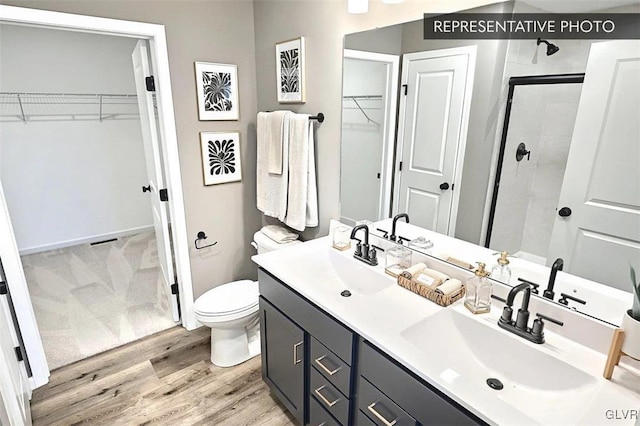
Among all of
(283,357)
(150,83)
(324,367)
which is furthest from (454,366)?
(150,83)

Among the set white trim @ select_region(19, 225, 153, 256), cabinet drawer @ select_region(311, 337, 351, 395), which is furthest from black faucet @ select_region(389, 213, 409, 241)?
white trim @ select_region(19, 225, 153, 256)

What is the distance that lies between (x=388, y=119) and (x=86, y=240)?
4.07 m

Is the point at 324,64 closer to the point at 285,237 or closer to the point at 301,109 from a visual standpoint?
the point at 301,109

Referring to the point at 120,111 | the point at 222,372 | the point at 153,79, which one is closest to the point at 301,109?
the point at 153,79

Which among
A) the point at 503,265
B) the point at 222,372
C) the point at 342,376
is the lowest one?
the point at 222,372

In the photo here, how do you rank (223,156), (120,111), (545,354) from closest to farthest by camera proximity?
(545,354) < (223,156) < (120,111)

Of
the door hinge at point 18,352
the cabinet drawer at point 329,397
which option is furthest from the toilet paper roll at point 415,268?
the door hinge at point 18,352

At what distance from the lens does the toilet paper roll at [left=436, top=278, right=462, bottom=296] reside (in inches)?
53.9

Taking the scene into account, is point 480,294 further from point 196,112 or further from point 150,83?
point 150,83

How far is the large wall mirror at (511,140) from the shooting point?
3.51ft

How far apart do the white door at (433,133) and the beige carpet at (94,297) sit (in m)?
2.16

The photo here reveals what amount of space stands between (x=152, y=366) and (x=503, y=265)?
2193mm

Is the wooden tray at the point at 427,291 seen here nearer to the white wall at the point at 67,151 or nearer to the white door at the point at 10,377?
the white door at the point at 10,377

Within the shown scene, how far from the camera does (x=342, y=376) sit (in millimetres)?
1374
